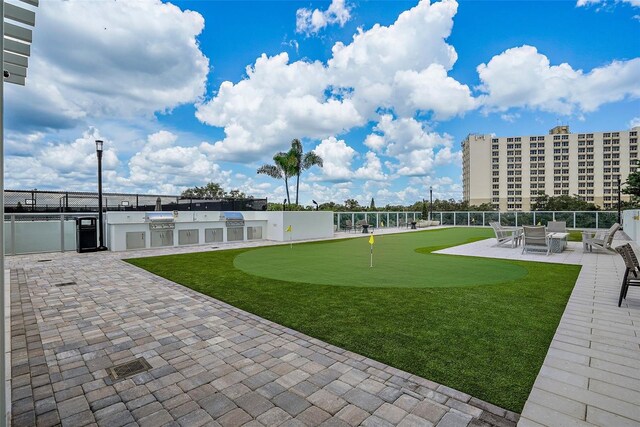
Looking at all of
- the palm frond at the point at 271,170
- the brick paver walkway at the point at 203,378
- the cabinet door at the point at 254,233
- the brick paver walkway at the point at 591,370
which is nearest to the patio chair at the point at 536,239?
the brick paver walkway at the point at 591,370

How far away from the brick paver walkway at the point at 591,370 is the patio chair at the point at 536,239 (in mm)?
5851

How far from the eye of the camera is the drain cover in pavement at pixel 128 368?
10.1 ft

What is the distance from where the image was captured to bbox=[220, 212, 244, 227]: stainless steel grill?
15819 millimetres

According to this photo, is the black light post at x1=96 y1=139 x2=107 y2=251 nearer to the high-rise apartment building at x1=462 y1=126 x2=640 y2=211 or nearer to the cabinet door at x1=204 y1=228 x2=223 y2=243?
the cabinet door at x1=204 y1=228 x2=223 y2=243

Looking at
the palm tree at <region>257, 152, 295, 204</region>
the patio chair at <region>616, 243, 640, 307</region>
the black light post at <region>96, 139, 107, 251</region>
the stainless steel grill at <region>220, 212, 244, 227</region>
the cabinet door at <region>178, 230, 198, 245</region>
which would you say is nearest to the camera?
the patio chair at <region>616, 243, 640, 307</region>

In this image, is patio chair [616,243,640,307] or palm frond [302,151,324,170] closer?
patio chair [616,243,640,307]

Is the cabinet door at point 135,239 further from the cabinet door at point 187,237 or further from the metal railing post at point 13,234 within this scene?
the metal railing post at point 13,234

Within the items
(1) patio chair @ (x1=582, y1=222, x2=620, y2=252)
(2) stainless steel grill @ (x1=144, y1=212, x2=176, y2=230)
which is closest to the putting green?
(1) patio chair @ (x1=582, y1=222, x2=620, y2=252)

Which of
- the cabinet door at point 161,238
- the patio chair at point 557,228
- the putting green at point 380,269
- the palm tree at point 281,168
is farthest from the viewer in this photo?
the palm tree at point 281,168

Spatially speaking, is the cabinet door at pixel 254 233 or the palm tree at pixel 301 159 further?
the palm tree at pixel 301 159

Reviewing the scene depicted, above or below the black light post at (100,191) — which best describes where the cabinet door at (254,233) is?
below

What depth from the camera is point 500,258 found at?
10469mm

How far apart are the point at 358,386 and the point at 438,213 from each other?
30.8 meters

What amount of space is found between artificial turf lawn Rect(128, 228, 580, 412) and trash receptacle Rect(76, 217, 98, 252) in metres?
6.75
